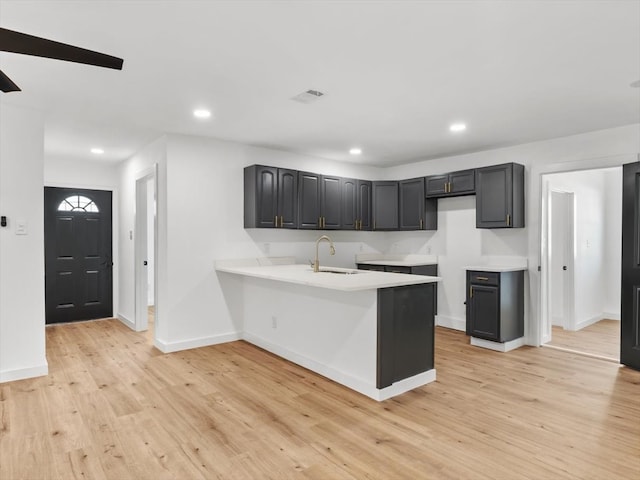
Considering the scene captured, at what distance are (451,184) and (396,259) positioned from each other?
5.48 ft

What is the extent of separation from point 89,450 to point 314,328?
2.01 m

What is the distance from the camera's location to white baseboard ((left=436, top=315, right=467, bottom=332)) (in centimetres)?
566

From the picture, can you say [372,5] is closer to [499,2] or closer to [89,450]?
[499,2]

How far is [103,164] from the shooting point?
20.6ft

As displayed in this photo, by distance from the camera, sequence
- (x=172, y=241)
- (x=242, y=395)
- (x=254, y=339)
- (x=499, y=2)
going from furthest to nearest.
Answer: (x=254, y=339), (x=172, y=241), (x=242, y=395), (x=499, y=2)

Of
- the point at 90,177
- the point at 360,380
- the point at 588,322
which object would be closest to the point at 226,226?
the point at 360,380

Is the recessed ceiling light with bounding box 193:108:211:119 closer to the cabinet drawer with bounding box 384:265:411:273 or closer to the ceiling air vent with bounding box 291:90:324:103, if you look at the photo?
the ceiling air vent with bounding box 291:90:324:103

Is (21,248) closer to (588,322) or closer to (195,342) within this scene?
(195,342)

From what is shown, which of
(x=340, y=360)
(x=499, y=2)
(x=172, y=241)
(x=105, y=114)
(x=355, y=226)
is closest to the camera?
(x=499, y=2)

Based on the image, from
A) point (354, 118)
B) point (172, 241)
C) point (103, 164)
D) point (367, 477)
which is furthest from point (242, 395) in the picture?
point (103, 164)

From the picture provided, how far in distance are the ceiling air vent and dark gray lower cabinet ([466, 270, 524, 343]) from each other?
282cm

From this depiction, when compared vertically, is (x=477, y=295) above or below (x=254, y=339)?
above

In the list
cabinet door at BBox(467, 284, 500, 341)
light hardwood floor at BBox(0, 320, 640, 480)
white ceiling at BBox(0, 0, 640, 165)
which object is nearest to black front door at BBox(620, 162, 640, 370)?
light hardwood floor at BBox(0, 320, 640, 480)

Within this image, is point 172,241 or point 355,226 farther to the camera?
point 355,226
